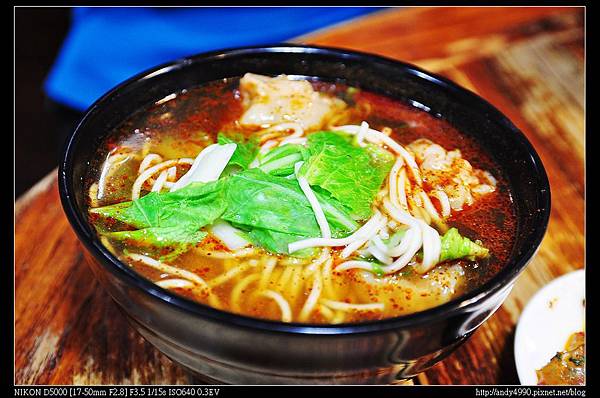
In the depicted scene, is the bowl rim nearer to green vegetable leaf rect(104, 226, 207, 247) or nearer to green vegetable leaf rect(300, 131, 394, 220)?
green vegetable leaf rect(104, 226, 207, 247)

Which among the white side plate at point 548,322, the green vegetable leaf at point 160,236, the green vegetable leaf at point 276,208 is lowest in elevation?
the white side plate at point 548,322

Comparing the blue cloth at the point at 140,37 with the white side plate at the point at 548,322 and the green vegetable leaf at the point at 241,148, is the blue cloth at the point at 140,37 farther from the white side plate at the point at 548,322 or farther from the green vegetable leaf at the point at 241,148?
the white side plate at the point at 548,322

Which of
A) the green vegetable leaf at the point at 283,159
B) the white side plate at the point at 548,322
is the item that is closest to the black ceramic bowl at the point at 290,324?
the white side plate at the point at 548,322

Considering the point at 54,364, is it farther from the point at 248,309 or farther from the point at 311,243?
the point at 311,243

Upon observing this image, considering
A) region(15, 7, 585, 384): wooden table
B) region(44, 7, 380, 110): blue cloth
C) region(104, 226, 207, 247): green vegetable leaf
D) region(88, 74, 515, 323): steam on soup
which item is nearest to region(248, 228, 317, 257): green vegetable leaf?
region(88, 74, 515, 323): steam on soup
